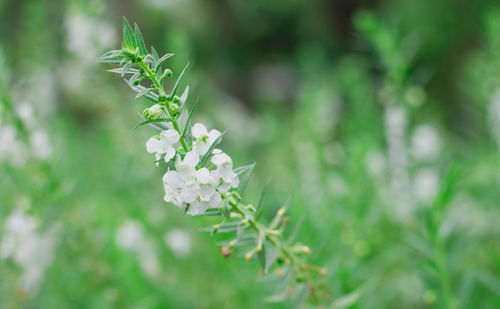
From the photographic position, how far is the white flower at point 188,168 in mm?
900

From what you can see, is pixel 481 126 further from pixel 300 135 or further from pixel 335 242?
pixel 335 242

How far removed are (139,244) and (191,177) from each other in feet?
5.31

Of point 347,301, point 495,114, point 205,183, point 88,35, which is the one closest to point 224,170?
point 205,183

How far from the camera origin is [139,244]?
2391mm

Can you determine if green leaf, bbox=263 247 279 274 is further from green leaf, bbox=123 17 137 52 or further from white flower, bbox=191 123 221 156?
green leaf, bbox=123 17 137 52

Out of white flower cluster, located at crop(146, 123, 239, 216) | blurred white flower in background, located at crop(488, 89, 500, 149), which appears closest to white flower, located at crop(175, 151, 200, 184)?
white flower cluster, located at crop(146, 123, 239, 216)

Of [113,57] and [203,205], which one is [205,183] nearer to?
[203,205]

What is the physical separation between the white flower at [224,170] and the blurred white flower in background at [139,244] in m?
1.53

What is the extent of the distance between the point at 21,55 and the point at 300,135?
7.49ft

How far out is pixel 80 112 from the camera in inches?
362

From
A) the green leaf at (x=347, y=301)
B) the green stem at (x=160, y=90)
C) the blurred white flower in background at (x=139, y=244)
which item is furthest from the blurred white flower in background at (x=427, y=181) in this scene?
the green stem at (x=160, y=90)

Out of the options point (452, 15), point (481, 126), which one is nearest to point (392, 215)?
point (481, 126)

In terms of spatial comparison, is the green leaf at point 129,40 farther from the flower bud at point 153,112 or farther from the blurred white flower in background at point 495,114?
the blurred white flower in background at point 495,114

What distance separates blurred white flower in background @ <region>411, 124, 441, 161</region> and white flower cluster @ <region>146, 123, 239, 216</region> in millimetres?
1892
